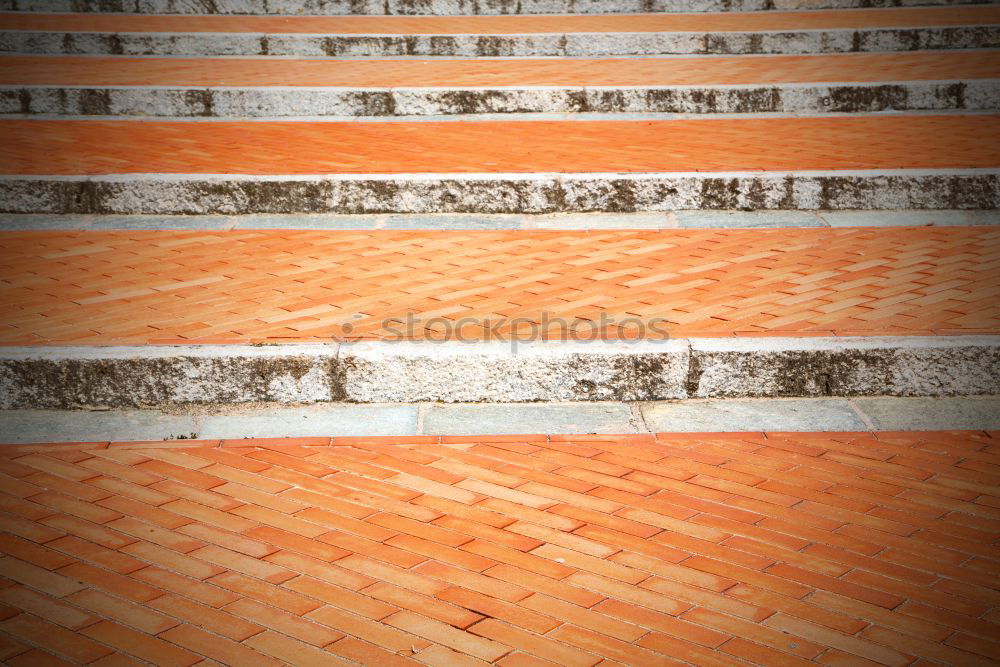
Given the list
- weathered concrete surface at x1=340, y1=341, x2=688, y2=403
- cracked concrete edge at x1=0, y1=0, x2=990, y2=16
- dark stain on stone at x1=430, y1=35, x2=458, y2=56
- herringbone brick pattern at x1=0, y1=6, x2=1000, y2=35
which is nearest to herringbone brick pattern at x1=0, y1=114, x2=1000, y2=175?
weathered concrete surface at x1=340, y1=341, x2=688, y2=403

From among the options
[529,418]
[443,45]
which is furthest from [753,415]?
[443,45]

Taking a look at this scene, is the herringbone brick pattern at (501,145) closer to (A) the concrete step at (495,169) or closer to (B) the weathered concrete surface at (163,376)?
(A) the concrete step at (495,169)

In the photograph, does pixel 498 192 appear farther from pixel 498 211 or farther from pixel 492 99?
pixel 492 99

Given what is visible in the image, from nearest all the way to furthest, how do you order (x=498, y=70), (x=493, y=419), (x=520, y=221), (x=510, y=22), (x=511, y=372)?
(x=493, y=419), (x=511, y=372), (x=520, y=221), (x=498, y=70), (x=510, y=22)

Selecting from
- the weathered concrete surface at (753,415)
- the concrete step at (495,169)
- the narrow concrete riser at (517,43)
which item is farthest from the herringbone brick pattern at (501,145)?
the weathered concrete surface at (753,415)

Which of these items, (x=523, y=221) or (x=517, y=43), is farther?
(x=517, y=43)

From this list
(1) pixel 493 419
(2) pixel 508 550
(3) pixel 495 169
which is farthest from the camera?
(3) pixel 495 169

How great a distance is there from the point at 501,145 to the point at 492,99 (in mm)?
1451

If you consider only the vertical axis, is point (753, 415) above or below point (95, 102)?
below

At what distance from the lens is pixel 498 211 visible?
6.39 meters

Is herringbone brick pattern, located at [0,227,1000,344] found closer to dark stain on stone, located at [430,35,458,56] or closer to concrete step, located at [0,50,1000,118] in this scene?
concrete step, located at [0,50,1000,118]

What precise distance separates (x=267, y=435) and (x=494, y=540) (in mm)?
1199

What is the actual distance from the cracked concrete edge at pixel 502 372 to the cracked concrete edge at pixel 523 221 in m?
2.05

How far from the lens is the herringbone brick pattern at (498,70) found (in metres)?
9.22
